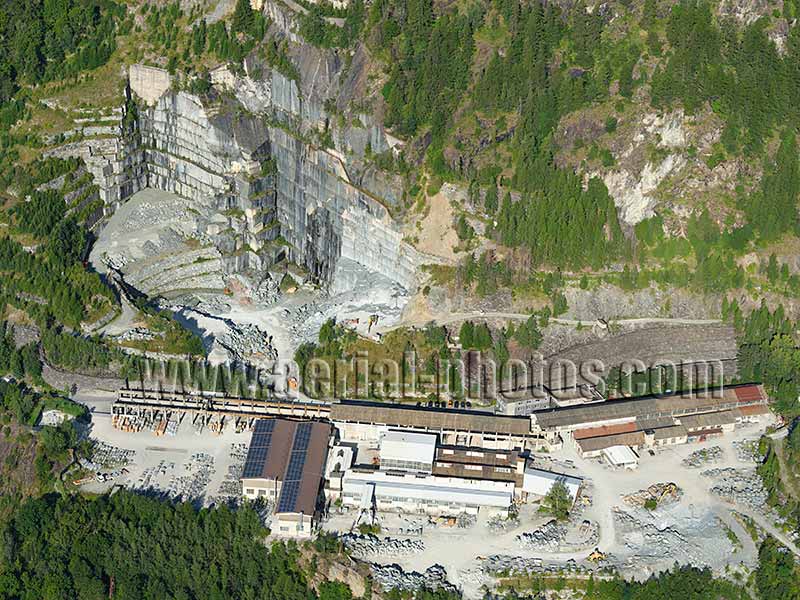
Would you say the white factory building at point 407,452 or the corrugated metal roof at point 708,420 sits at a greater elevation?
the corrugated metal roof at point 708,420

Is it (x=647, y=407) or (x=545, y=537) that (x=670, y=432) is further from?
(x=545, y=537)

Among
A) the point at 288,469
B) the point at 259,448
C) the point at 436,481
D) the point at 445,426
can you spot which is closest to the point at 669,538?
the point at 436,481

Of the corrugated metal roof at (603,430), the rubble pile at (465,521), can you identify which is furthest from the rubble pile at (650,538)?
the rubble pile at (465,521)

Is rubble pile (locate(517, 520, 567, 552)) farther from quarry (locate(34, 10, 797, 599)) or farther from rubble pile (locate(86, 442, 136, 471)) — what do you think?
rubble pile (locate(86, 442, 136, 471))

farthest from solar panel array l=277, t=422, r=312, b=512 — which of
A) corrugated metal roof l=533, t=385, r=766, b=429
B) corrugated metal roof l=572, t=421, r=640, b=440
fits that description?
corrugated metal roof l=572, t=421, r=640, b=440

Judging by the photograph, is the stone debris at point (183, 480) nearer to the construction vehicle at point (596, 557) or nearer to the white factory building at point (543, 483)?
the white factory building at point (543, 483)

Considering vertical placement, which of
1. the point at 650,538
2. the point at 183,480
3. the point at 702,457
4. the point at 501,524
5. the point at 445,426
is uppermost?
the point at 445,426
